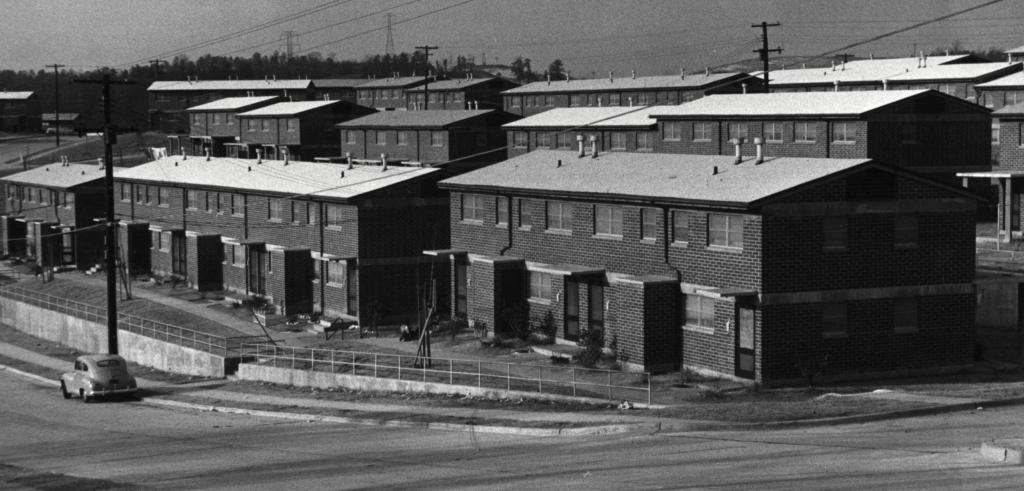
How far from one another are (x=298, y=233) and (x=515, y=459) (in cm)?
3359

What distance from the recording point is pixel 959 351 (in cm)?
4025

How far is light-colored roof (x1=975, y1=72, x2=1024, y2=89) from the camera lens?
8212cm

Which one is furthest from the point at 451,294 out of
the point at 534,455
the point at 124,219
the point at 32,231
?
the point at 32,231

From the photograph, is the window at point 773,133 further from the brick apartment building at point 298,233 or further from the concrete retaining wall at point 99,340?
the concrete retaining wall at point 99,340

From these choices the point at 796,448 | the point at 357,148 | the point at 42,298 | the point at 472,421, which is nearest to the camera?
the point at 796,448

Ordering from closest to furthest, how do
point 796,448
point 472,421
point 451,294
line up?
point 796,448 < point 472,421 < point 451,294

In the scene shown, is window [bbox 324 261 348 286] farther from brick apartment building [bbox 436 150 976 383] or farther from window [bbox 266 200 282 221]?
brick apartment building [bbox 436 150 976 383]

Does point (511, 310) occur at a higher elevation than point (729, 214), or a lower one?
lower

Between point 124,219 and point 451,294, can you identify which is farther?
point 124,219

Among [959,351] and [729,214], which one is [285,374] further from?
[959,351]

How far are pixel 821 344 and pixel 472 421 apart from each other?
9808 millimetres

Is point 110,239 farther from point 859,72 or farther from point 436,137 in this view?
point 859,72

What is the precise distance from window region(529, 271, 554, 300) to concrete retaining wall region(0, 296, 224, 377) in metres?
12.4

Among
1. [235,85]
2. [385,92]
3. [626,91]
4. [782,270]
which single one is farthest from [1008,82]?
[235,85]
